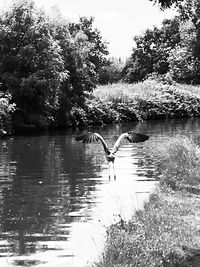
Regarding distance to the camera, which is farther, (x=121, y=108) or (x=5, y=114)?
(x=121, y=108)

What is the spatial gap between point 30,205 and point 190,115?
49.5 meters

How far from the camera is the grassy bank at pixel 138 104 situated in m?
49.9

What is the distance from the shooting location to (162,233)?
8891mm

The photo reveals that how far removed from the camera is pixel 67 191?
1717 centimetres

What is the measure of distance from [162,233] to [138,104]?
160ft

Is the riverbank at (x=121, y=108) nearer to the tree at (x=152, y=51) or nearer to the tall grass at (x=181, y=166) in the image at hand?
the tall grass at (x=181, y=166)

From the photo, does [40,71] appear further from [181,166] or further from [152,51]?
[152,51]

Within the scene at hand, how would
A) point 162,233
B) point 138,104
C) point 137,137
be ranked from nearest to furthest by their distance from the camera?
1. point 162,233
2. point 137,137
3. point 138,104

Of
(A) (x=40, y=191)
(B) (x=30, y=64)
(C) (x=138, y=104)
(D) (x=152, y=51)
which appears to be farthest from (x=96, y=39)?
(A) (x=40, y=191)

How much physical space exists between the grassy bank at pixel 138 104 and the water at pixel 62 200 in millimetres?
20014

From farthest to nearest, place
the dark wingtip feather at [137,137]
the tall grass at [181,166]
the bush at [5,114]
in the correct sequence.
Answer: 1. the bush at [5,114]
2. the tall grass at [181,166]
3. the dark wingtip feather at [137,137]

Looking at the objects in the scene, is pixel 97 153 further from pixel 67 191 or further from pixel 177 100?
pixel 177 100

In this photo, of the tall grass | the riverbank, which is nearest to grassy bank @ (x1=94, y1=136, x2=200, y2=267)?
the tall grass

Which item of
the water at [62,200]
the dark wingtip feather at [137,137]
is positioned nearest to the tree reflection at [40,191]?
the water at [62,200]
